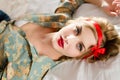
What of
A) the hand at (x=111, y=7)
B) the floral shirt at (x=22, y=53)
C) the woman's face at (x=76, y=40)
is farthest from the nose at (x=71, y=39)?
the hand at (x=111, y=7)

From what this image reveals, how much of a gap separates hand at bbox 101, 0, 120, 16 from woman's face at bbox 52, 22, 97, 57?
0.24 meters

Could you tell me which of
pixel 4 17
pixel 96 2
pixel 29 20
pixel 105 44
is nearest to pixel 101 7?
pixel 96 2

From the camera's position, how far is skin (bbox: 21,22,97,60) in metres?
0.94

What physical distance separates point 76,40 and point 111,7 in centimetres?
32

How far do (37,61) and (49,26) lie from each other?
0.62ft

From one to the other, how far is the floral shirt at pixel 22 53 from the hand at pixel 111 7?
0.61 feet

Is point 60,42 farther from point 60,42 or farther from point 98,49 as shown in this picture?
point 98,49

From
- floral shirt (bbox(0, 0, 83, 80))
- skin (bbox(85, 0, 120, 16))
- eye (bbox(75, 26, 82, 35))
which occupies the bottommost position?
floral shirt (bbox(0, 0, 83, 80))

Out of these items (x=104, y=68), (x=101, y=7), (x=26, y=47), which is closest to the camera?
(x=104, y=68)

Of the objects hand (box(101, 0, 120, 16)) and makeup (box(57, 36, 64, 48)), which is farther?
hand (box(101, 0, 120, 16))

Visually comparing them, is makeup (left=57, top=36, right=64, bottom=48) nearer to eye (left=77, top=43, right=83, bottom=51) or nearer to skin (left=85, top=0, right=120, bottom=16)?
eye (left=77, top=43, right=83, bottom=51)

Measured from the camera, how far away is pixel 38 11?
49.0 inches

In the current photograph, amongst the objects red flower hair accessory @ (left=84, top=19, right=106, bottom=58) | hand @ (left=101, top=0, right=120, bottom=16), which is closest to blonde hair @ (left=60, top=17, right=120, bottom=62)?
red flower hair accessory @ (left=84, top=19, right=106, bottom=58)

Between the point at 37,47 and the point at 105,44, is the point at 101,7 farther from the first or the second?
the point at 37,47
